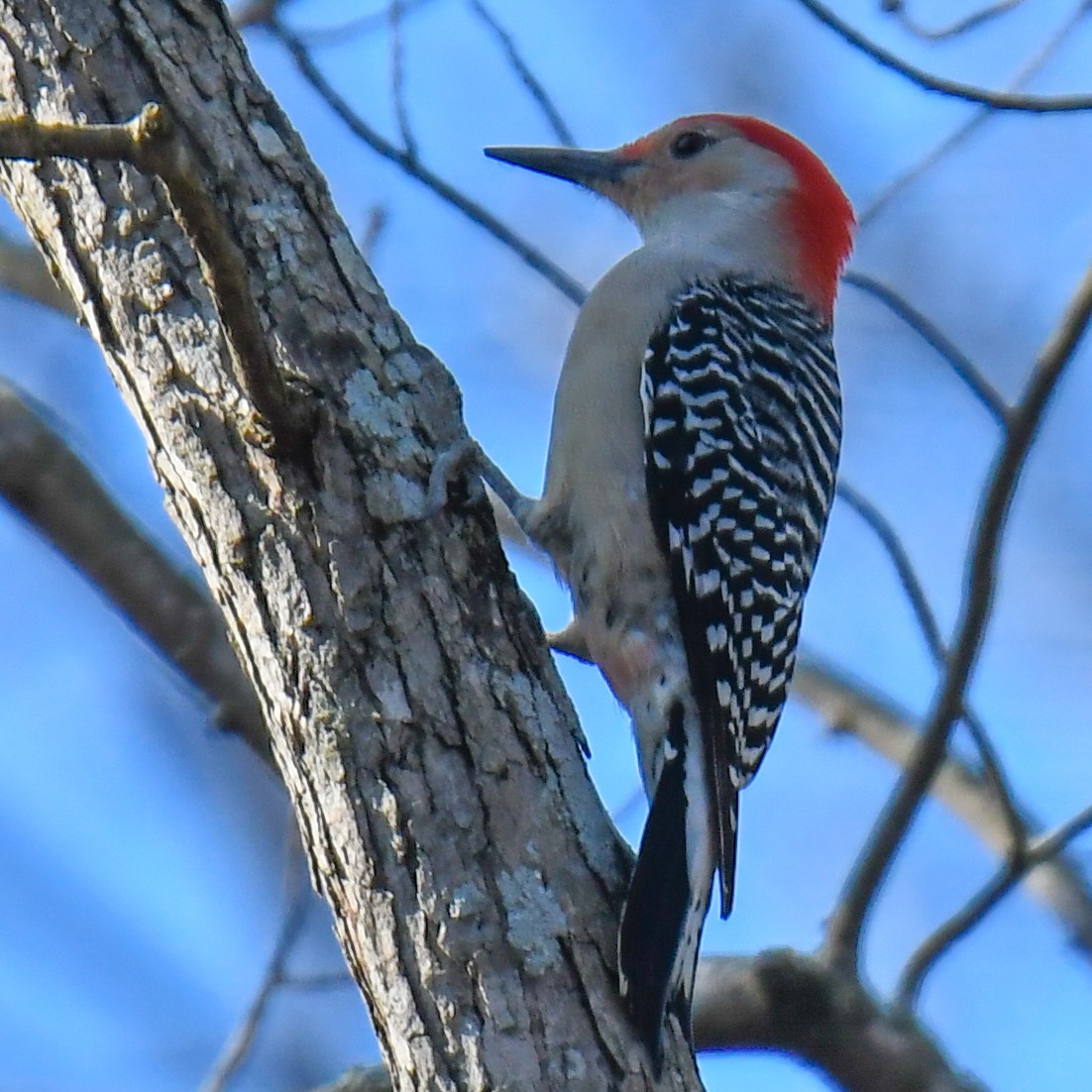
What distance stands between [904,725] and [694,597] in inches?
71.0

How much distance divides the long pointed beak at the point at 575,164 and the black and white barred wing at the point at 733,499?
2.76 feet

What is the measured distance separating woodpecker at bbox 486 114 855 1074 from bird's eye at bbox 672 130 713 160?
0.48 meters

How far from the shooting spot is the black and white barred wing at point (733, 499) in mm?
3707

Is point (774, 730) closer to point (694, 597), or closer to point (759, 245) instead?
point (694, 597)

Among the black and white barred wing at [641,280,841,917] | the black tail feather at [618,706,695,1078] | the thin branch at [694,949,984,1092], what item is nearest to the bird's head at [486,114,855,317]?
the black and white barred wing at [641,280,841,917]

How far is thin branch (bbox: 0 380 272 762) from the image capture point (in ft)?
14.6

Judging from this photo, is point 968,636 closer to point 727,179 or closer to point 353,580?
point 353,580

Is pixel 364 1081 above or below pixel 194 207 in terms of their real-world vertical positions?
below

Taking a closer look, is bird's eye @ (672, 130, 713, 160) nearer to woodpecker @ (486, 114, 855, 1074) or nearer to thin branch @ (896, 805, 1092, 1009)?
woodpecker @ (486, 114, 855, 1074)

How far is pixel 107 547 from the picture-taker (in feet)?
14.7

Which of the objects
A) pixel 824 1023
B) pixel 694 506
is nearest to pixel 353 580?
pixel 694 506

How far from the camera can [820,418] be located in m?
4.47

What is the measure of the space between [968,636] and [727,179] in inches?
84.7

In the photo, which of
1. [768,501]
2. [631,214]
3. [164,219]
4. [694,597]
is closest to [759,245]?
[631,214]
